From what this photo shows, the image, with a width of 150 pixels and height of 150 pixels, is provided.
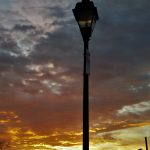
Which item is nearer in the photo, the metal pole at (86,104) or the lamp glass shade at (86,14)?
the metal pole at (86,104)

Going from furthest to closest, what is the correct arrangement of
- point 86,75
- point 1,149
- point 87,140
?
point 1,149, point 86,75, point 87,140

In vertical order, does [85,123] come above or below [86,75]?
below

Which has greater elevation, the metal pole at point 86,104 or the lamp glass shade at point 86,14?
the lamp glass shade at point 86,14

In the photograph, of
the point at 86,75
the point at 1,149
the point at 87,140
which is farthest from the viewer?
the point at 1,149

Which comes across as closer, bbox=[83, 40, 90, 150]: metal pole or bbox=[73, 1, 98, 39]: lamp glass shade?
bbox=[83, 40, 90, 150]: metal pole

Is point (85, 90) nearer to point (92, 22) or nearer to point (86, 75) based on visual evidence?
point (86, 75)

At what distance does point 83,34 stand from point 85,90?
160 centimetres

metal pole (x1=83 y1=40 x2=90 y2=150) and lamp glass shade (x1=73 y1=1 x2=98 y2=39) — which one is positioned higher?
lamp glass shade (x1=73 y1=1 x2=98 y2=39)

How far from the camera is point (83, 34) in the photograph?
1059 centimetres

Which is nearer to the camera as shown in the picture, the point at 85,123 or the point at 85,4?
the point at 85,123

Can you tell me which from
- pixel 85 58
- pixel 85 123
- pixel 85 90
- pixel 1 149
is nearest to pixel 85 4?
pixel 85 58

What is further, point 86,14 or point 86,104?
point 86,14

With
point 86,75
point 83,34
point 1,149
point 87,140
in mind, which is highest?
point 1,149

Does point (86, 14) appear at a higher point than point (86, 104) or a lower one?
higher
